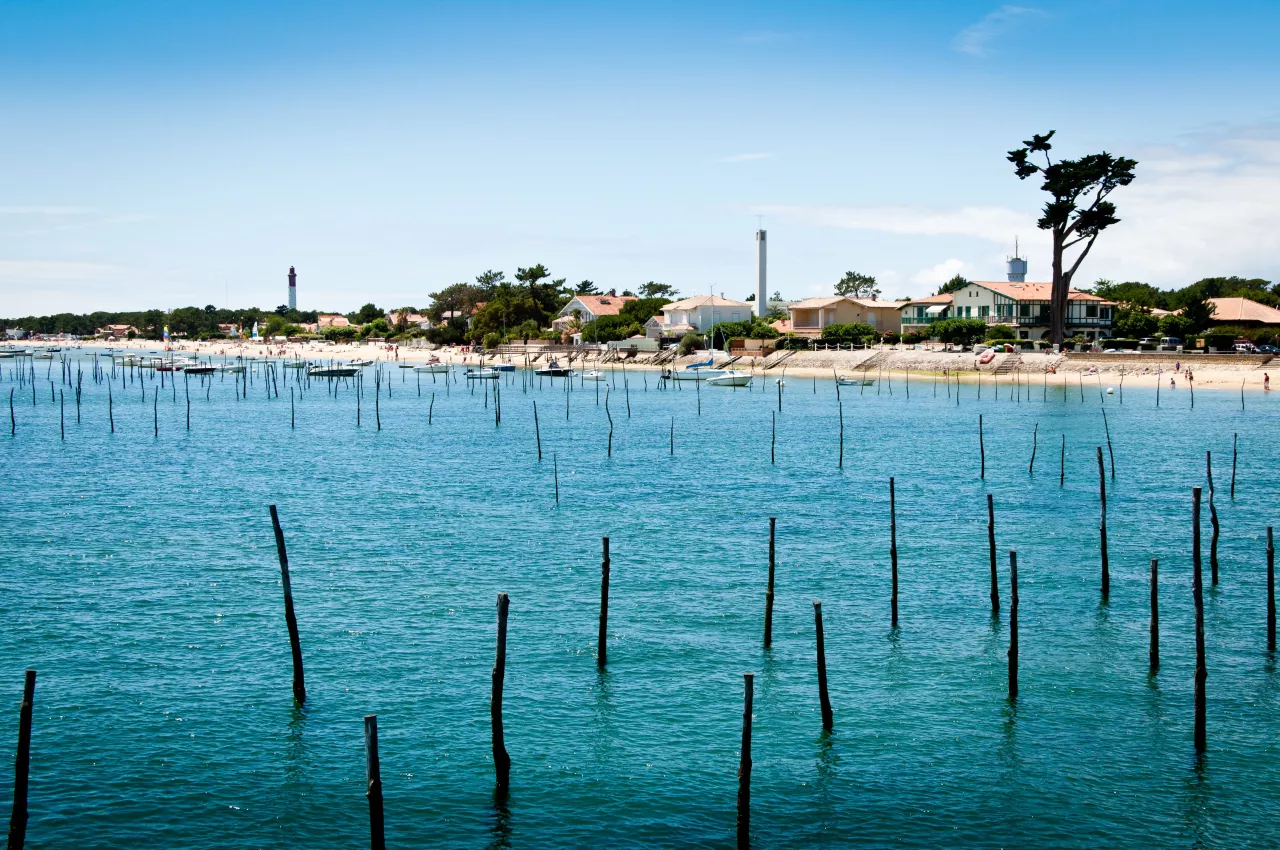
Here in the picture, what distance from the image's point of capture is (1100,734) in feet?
62.0

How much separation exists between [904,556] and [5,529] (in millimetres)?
29030

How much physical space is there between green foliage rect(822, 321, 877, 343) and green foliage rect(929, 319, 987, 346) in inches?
444

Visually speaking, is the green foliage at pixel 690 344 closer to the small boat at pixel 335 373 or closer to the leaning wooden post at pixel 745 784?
the small boat at pixel 335 373

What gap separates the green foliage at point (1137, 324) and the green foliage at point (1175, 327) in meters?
0.77

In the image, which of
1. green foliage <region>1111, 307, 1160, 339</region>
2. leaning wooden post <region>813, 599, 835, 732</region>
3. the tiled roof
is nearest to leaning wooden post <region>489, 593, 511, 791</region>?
leaning wooden post <region>813, 599, 835, 732</region>

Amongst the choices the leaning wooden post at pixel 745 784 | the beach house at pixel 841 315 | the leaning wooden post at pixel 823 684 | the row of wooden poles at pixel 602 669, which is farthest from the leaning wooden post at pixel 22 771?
the beach house at pixel 841 315

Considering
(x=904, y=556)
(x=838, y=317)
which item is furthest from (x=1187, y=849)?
(x=838, y=317)

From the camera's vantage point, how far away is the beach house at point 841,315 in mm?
141875

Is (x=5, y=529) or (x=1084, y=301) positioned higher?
(x=1084, y=301)

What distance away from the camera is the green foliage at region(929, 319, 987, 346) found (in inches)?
4867

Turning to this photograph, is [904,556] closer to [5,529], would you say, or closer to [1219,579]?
[1219,579]

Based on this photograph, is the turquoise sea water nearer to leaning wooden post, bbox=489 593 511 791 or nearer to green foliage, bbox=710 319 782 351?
leaning wooden post, bbox=489 593 511 791

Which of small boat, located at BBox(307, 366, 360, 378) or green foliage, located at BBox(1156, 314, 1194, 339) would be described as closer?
green foliage, located at BBox(1156, 314, 1194, 339)

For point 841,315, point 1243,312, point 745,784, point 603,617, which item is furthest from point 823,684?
point 841,315
